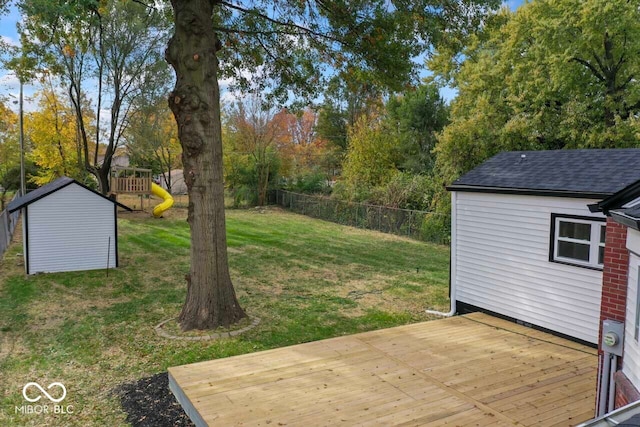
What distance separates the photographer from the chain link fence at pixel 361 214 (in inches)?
712

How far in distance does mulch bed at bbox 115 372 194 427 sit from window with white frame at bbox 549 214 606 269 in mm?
5669

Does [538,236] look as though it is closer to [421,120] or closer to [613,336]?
[613,336]

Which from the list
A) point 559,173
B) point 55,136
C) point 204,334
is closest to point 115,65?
point 55,136

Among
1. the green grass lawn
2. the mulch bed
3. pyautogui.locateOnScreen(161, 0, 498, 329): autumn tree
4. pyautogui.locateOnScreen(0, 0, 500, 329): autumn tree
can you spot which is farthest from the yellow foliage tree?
the mulch bed

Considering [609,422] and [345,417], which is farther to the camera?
[345,417]

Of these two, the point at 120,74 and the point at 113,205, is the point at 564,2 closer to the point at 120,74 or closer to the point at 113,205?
the point at 113,205

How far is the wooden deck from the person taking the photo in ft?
14.4

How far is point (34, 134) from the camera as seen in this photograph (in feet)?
76.8

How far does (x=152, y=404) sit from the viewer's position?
524 centimetres

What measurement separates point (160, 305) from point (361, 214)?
13.3 m

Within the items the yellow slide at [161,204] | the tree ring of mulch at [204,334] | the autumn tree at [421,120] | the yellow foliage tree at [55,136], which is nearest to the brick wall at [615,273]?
the tree ring of mulch at [204,334]

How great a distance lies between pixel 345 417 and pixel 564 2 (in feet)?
58.2

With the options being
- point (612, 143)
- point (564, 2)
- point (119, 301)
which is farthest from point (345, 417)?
point (564, 2)

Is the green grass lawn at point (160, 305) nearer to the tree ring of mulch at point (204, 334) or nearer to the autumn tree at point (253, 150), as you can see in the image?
the tree ring of mulch at point (204, 334)
